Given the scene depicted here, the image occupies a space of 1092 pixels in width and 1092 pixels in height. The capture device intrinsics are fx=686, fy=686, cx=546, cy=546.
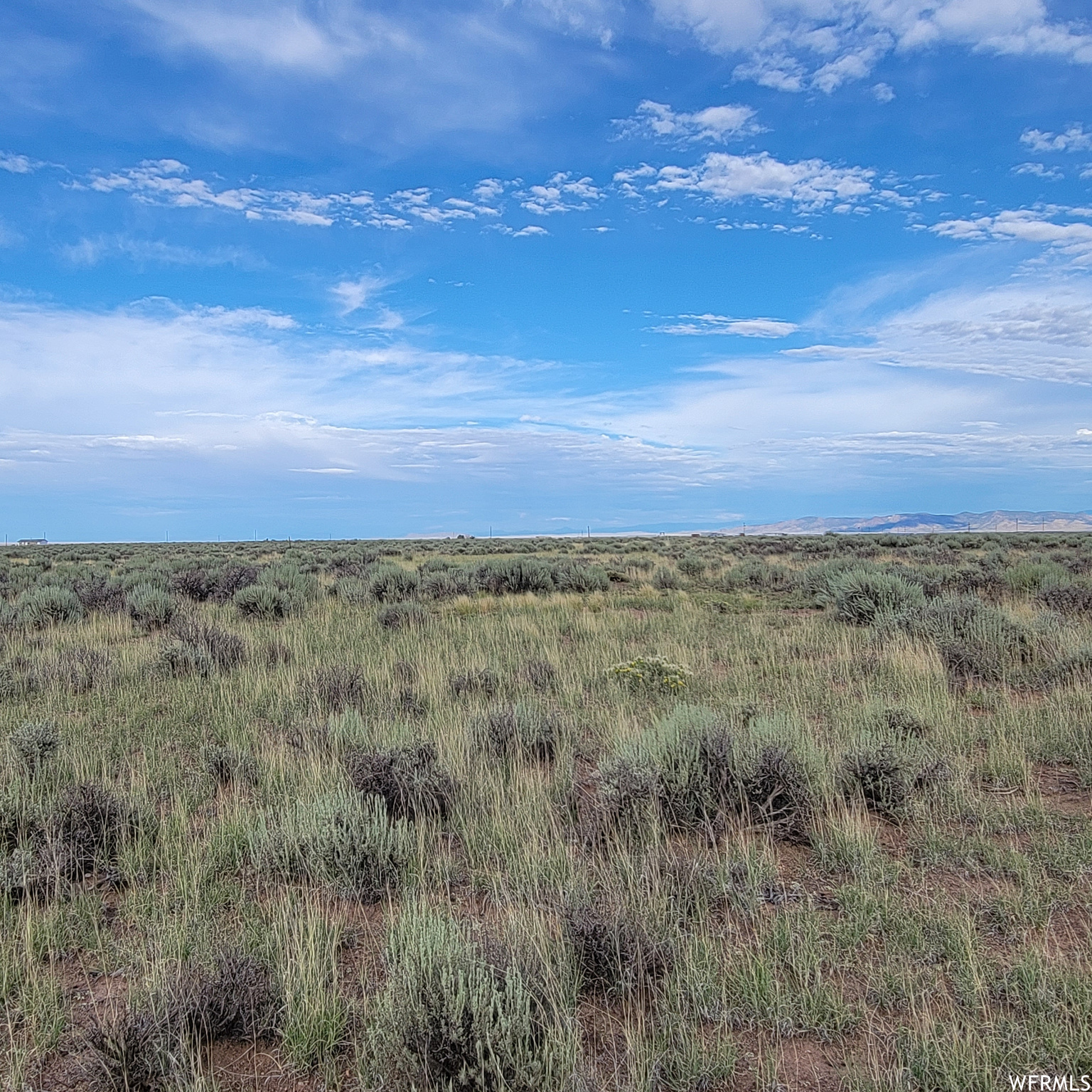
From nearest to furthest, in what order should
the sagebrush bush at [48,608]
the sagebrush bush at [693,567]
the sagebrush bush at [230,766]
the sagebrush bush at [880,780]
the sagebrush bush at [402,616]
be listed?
the sagebrush bush at [880,780] → the sagebrush bush at [230,766] → the sagebrush bush at [402,616] → the sagebrush bush at [48,608] → the sagebrush bush at [693,567]

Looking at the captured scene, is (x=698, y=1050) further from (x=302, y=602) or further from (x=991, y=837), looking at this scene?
(x=302, y=602)

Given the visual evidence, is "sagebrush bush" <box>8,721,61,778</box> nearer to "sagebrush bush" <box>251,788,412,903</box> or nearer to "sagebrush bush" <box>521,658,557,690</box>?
"sagebrush bush" <box>251,788,412,903</box>

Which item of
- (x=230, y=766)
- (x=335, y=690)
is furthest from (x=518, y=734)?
(x=335, y=690)

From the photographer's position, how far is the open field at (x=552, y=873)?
253 centimetres

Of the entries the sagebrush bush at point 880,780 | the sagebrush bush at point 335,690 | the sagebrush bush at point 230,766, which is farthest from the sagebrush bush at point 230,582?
the sagebrush bush at point 880,780

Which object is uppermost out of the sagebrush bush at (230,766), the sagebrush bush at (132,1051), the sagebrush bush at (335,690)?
the sagebrush bush at (335,690)

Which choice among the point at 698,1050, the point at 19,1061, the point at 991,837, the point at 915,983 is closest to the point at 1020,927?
the point at 915,983

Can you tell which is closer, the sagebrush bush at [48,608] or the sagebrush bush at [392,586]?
the sagebrush bush at [48,608]

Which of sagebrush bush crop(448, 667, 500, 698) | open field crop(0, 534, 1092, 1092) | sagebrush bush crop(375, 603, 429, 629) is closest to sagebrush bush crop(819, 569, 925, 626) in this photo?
open field crop(0, 534, 1092, 1092)

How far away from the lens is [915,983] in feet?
9.32

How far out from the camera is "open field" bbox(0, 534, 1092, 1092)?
2.53 meters

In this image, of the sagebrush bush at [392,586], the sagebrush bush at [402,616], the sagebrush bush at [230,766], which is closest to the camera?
the sagebrush bush at [230,766]

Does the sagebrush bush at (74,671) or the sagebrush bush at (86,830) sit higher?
the sagebrush bush at (74,671)

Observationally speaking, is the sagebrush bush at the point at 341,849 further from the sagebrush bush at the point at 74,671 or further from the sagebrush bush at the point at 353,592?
the sagebrush bush at the point at 353,592
